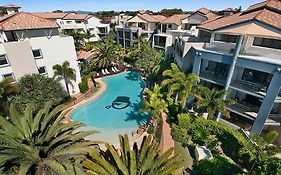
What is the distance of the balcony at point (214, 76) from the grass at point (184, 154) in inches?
389

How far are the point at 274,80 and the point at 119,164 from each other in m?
18.0

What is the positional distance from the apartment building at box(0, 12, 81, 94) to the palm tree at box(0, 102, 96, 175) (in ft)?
46.2

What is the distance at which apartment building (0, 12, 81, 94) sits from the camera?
2453 cm

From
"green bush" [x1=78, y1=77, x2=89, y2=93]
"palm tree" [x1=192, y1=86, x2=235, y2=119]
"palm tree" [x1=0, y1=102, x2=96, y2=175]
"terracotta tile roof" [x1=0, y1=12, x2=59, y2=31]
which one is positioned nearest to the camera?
"palm tree" [x1=0, y1=102, x2=96, y2=175]

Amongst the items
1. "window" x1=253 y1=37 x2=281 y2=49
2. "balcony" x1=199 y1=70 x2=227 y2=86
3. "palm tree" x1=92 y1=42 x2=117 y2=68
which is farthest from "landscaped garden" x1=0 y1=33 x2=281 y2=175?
"palm tree" x1=92 y1=42 x2=117 y2=68

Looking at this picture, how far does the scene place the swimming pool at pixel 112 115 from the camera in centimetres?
2587

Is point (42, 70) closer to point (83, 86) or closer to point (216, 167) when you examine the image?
point (83, 86)

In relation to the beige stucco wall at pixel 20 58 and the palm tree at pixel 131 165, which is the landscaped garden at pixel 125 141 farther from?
the beige stucco wall at pixel 20 58

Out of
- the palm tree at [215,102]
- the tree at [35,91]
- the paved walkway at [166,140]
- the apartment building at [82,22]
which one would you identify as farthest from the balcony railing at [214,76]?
the apartment building at [82,22]

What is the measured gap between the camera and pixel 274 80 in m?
18.8

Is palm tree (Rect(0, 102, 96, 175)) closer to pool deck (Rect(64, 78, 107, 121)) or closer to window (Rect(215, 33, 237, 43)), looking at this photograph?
pool deck (Rect(64, 78, 107, 121))

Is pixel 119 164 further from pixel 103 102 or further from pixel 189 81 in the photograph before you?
pixel 103 102

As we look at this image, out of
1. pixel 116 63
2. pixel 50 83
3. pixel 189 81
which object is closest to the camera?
pixel 189 81

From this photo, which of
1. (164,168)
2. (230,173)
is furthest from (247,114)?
(164,168)
